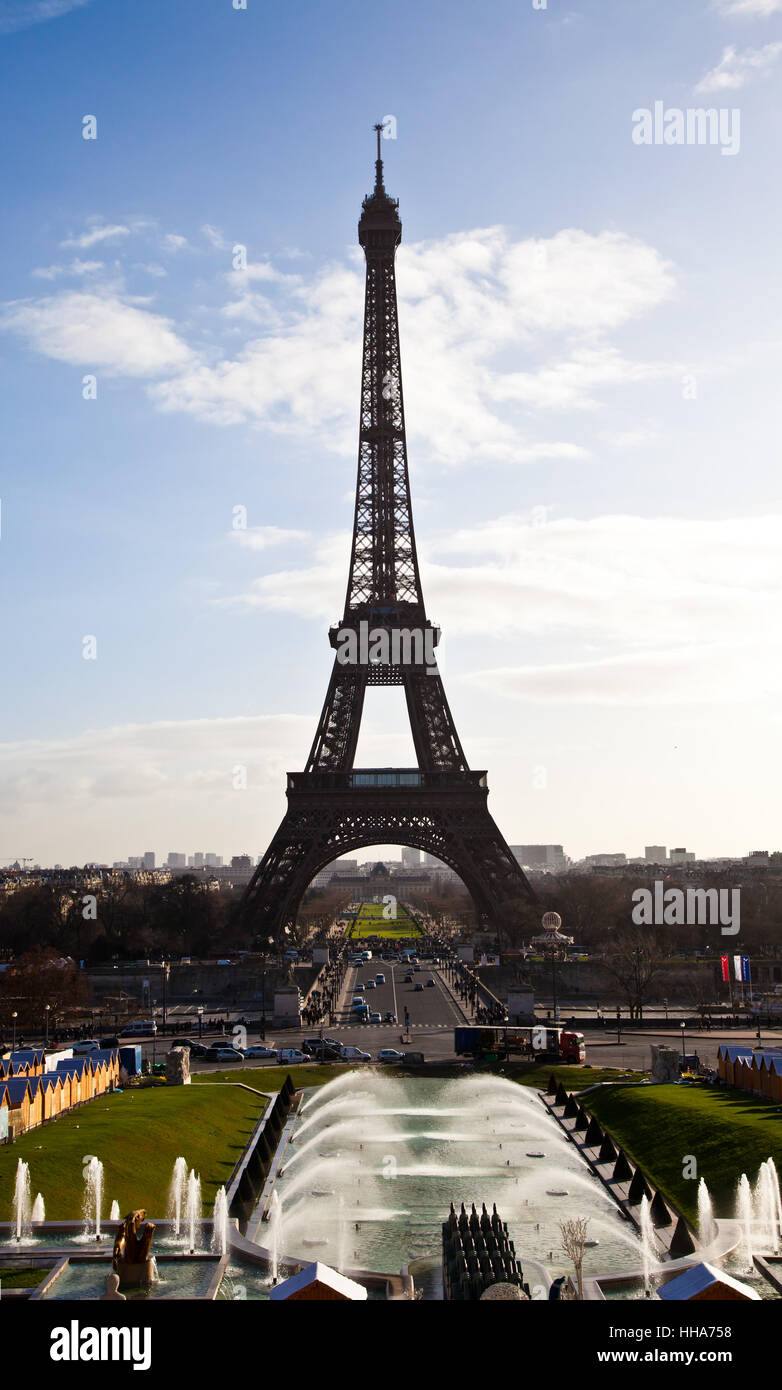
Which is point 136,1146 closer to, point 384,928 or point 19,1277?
point 19,1277

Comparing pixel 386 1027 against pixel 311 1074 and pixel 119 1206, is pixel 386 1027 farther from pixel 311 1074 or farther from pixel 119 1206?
pixel 119 1206

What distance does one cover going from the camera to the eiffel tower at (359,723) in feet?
283

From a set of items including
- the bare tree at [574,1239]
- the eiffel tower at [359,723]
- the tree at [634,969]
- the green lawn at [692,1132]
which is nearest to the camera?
the bare tree at [574,1239]

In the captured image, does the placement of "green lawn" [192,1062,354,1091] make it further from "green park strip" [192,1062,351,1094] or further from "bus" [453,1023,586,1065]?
"bus" [453,1023,586,1065]

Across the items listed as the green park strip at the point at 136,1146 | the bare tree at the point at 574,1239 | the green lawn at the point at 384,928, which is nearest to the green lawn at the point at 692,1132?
the bare tree at the point at 574,1239

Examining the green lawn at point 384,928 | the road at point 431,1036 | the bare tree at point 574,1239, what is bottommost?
the green lawn at point 384,928

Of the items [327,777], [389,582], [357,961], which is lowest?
[357,961]

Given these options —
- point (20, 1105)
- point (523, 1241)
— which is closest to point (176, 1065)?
point (20, 1105)

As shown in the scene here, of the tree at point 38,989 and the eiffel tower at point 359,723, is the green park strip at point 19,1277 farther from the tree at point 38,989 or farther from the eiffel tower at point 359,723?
the eiffel tower at point 359,723

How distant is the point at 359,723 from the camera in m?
91.8

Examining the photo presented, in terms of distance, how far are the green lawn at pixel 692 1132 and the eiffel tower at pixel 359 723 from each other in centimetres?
4362

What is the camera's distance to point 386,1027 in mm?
64000

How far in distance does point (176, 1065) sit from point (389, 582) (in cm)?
4993

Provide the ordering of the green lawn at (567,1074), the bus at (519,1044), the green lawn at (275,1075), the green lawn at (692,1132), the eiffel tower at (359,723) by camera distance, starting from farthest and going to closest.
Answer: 1. the eiffel tower at (359,723)
2. the bus at (519,1044)
3. the green lawn at (275,1075)
4. the green lawn at (567,1074)
5. the green lawn at (692,1132)
